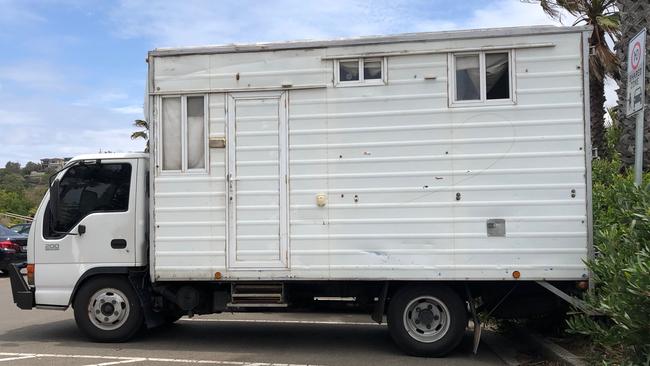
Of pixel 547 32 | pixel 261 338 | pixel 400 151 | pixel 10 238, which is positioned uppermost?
pixel 547 32

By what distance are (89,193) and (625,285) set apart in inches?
241

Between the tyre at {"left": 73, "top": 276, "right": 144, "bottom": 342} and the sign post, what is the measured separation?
231 inches

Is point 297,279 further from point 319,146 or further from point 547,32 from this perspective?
point 547,32

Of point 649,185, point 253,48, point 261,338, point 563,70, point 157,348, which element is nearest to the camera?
point 649,185

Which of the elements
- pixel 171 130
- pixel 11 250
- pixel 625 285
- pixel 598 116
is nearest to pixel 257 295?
pixel 171 130

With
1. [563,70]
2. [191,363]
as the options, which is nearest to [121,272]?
[191,363]

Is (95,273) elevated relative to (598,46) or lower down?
lower down

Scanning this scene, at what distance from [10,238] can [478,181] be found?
13.4 metres

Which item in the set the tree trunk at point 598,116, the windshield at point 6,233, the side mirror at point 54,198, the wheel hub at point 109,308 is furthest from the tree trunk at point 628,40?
the windshield at point 6,233

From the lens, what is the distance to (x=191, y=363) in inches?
255

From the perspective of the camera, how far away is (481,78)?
21.1ft

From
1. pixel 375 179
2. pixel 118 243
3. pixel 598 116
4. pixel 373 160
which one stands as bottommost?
pixel 118 243

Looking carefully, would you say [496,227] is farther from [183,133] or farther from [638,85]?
[183,133]

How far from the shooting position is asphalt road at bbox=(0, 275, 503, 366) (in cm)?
661
